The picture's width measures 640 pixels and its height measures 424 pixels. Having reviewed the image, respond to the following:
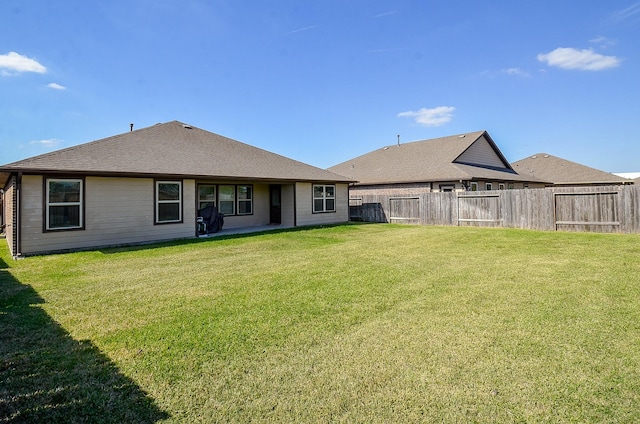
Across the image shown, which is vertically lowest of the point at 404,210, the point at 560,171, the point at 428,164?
the point at 404,210

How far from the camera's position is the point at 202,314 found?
455 centimetres

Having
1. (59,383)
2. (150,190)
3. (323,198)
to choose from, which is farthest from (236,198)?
(59,383)

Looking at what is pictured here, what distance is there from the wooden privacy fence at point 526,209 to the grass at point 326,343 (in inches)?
273

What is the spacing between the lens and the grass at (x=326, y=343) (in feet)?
8.25

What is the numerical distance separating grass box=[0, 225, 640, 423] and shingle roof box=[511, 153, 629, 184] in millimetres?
25582

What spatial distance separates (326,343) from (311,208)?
1405 centimetres

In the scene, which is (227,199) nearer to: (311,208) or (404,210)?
(311,208)

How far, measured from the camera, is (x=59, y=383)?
2871 mm

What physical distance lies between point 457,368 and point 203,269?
19.3ft

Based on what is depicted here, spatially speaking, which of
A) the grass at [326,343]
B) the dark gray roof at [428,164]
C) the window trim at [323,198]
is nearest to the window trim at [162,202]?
the grass at [326,343]

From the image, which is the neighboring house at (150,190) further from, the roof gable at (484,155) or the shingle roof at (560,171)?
the shingle roof at (560,171)

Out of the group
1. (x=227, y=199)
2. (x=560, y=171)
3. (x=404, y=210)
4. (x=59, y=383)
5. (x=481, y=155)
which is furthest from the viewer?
(x=560, y=171)

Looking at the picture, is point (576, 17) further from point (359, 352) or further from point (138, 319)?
point (138, 319)

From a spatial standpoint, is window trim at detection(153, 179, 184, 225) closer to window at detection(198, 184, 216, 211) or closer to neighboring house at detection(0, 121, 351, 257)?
neighboring house at detection(0, 121, 351, 257)
